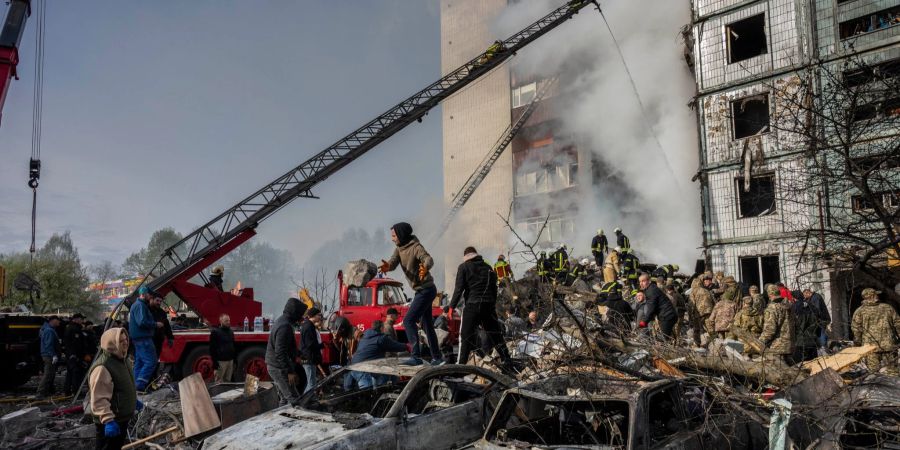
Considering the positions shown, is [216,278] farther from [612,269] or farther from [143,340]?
[612,269]

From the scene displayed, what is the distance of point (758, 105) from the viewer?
19062 millimetres

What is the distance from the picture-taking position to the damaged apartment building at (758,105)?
16469mm

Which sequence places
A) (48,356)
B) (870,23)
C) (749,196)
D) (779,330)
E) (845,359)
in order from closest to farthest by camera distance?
(845,359), (779,330), (48,356), (870,23), (749,196)

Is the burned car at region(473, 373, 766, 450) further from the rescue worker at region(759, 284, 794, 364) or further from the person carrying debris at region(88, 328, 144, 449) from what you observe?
the rescue worker at region(759, 284, 794, 364)

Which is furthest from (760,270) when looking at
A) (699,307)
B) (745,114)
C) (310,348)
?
(310,348)

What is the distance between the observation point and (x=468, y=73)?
65.7 ft

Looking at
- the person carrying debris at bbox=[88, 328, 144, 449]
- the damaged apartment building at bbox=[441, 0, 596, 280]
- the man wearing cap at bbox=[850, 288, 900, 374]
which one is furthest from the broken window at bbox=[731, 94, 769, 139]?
the person carrying debris at bbox=[88, 328, 144, 449]

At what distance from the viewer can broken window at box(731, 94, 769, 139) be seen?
18.6 meters

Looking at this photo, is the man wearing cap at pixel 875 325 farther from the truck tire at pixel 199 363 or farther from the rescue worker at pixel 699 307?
the truck tire at pixel 199 363

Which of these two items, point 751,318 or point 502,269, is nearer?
point 751,318

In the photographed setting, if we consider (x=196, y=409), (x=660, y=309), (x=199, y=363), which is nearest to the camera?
(x=196, y=409)

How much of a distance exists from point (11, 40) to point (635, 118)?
903 inches

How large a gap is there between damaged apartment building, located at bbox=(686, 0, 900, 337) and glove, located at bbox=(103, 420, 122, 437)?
1598cm

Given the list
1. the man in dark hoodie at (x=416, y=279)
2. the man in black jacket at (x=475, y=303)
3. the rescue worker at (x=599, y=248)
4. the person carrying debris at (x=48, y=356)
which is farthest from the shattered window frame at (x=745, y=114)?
the person carrying debris at (x=48, y=356)
